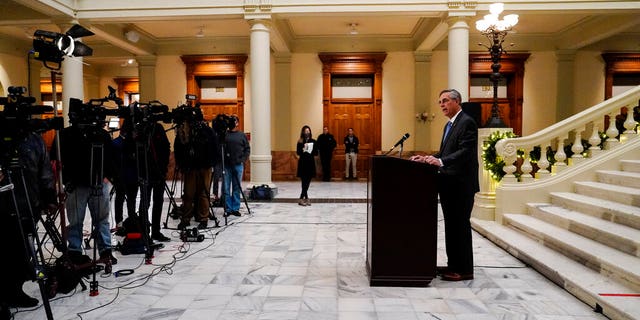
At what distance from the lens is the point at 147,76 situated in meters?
13.4

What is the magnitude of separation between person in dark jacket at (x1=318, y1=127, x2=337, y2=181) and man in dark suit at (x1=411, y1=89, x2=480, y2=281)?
348 inches

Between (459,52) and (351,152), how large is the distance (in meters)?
4.87

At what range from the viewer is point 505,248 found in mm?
4973

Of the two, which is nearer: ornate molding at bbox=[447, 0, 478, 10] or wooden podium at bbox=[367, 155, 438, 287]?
wooden podium at bbox=[367, 155, 438, 287]

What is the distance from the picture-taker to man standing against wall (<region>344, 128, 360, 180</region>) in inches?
503

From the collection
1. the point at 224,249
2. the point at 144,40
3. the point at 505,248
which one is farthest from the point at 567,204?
the point at 144,40

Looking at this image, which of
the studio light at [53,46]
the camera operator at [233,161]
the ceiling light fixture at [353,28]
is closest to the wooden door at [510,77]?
the ceiling light fixture at [353,28]

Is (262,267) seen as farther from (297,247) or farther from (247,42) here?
(247,42)

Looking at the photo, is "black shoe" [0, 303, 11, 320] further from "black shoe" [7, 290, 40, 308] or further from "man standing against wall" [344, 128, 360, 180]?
"man standing against wall" [344, 128, 360, 180]

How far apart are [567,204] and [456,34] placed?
4523 mm

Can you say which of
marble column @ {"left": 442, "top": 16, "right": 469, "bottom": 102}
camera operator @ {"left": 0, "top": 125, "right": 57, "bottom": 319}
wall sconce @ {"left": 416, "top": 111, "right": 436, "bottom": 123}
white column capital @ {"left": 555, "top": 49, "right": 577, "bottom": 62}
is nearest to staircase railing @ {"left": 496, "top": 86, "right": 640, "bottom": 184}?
marble column @ {"left": 442, "top": 16, "right": 469, "bottom": 102}

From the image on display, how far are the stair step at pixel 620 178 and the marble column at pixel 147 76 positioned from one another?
39.0ft

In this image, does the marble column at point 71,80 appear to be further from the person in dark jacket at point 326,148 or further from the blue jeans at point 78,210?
the person in dark jacket at point 326,148

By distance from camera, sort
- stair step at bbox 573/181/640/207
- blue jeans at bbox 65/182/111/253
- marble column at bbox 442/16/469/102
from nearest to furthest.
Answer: blue jeans at bbox 65/182/111/253, stair step at bbox 573/181/640/207, marble column at bbox 442/16/469/102
